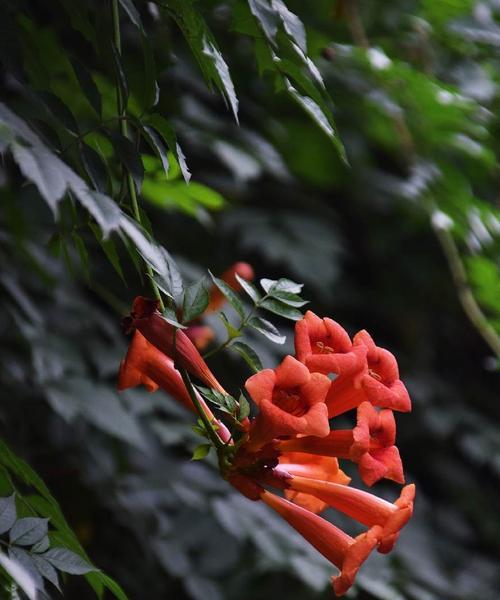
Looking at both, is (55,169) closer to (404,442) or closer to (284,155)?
(284,155)

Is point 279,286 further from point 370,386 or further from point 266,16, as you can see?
point 266,16

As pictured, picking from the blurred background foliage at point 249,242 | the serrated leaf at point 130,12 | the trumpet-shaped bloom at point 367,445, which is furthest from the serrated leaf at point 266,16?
the trumpet-shaped bloom at point 367,445

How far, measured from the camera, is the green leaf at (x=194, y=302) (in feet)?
3.52

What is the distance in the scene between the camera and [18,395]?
7.66 ft

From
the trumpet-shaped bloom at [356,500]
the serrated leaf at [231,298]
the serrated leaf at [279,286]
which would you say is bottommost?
the trumpet-shaped bloom at [356,500]

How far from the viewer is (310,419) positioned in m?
1.03

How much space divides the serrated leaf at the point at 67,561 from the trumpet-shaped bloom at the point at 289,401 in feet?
0.81

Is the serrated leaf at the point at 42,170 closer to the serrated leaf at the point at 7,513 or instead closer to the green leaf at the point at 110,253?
the green leaf at the point at 110,253

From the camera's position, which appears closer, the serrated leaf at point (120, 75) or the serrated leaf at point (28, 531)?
the serrated leaf at point (28, 531)

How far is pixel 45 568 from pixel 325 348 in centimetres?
41

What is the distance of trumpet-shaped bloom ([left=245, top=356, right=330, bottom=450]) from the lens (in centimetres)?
102

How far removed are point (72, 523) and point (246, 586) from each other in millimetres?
590

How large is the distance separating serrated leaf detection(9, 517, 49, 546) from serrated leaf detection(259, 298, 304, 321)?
0.37 metres

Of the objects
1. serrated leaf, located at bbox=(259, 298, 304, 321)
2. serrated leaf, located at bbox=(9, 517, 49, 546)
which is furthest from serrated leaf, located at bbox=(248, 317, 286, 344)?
serrated leaf, located at bbox=(9, 517, 49, 546)
